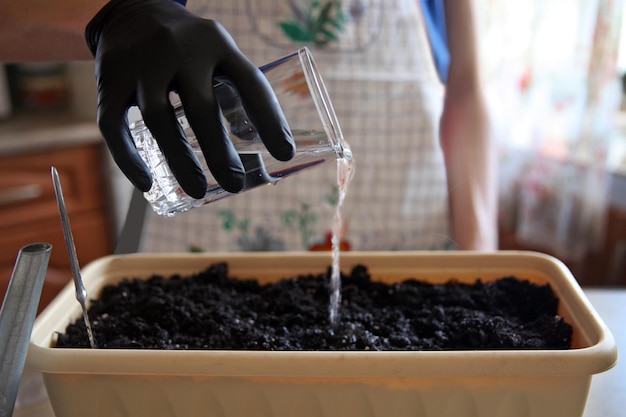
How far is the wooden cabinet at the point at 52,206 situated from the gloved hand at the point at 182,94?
4.71 feet

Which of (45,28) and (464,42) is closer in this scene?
(45,28)

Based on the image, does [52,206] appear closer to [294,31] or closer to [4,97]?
[4,97]

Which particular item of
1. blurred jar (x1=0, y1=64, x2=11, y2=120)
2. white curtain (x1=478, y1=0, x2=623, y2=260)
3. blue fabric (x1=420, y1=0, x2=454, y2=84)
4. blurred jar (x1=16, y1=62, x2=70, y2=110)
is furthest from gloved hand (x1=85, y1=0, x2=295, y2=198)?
blurred jar (x1=16, y1=62, x2=70, y2=110)

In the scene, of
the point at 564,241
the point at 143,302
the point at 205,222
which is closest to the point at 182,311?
the point at 143,302

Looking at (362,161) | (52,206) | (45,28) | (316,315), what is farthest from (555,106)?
(52,206)

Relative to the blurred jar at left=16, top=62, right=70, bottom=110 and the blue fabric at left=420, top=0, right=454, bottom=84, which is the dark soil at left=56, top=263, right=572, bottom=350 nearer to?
the blue fabric at left=420, top=0, right=454, bottom=84

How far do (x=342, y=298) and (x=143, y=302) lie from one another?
22cm

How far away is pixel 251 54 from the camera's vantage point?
1059 millimetres

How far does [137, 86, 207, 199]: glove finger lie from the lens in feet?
1.56

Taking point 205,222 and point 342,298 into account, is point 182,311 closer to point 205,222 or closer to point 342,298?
point 342,298

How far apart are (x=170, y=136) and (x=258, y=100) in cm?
7

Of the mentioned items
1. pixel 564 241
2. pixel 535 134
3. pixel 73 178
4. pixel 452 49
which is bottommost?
pixel 564 241

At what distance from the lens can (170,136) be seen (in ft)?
1.58

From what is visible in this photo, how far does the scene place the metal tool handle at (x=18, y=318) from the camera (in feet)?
1.58
